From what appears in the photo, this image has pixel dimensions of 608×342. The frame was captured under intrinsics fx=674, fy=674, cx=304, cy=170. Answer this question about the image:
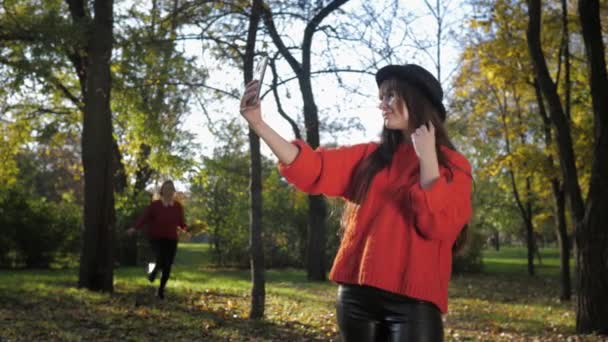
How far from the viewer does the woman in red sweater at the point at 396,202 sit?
2541 mm

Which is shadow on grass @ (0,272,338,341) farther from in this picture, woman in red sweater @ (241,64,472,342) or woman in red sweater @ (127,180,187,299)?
woman in red sweater @ (241,64,472,342)

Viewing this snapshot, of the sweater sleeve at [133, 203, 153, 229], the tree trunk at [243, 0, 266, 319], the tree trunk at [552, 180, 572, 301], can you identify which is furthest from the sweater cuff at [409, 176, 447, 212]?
the tree trunk at [552, 180, 572, 301]

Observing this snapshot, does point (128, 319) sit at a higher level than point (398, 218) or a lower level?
lower

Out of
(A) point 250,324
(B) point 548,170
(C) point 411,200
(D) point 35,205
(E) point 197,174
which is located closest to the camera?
(C) point 411,200

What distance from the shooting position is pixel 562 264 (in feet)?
54.0

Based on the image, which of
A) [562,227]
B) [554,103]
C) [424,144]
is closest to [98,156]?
[554,103]

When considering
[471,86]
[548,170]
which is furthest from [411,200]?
[471,86]

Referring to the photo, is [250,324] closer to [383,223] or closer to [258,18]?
[258,18]

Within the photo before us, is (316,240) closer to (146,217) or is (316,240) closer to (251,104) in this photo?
(146,217)

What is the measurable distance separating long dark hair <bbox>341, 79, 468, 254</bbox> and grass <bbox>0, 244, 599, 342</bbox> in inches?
219

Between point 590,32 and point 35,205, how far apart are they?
16.7 meters

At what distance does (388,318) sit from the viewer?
2613 millimetres

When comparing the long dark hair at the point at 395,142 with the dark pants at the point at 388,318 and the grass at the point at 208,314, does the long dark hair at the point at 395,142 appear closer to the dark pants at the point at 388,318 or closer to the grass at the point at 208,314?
the dark pants at the point at 388,318

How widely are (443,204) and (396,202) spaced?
0.26m
